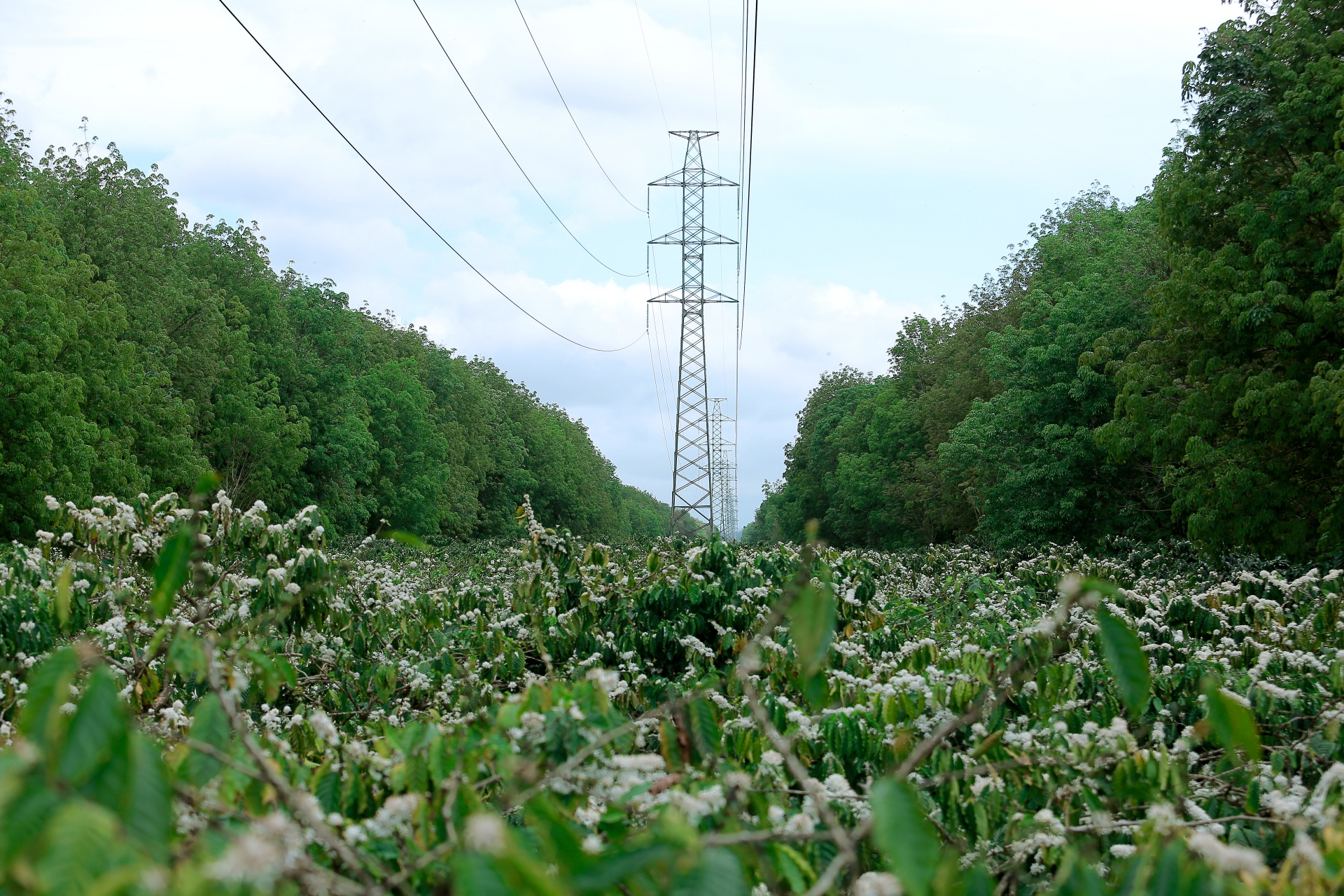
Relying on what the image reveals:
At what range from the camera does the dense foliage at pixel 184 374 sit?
24.7 m

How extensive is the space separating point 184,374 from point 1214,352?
29.8m

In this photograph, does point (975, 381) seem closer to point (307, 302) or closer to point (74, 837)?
point (307, 302)

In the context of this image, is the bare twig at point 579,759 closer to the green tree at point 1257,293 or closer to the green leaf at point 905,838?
the green leaf at point 905,838

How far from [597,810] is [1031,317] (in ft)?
103

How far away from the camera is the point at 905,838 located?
151cm

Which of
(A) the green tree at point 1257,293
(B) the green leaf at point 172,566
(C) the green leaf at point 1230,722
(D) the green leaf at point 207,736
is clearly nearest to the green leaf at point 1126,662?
(C) the green leaf at point 1230,722

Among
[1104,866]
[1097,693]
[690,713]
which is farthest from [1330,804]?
[1097,693]

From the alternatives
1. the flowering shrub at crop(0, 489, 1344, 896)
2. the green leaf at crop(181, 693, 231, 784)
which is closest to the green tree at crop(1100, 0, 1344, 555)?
the flowering shrub at crop(0, 489, 1344, 896)

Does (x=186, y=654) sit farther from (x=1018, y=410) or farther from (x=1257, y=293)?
(x=1018, y=410)

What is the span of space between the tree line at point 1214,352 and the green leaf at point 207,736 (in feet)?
50.0

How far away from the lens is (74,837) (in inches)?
50.0

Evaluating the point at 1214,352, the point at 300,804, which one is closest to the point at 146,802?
the point at 300,804

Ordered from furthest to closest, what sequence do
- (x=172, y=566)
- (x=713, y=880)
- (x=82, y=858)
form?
(x=172, y=566) < (x=713, y=880) < (x=82, y=858)

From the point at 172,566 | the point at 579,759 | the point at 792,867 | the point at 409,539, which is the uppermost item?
the point at 409,539
